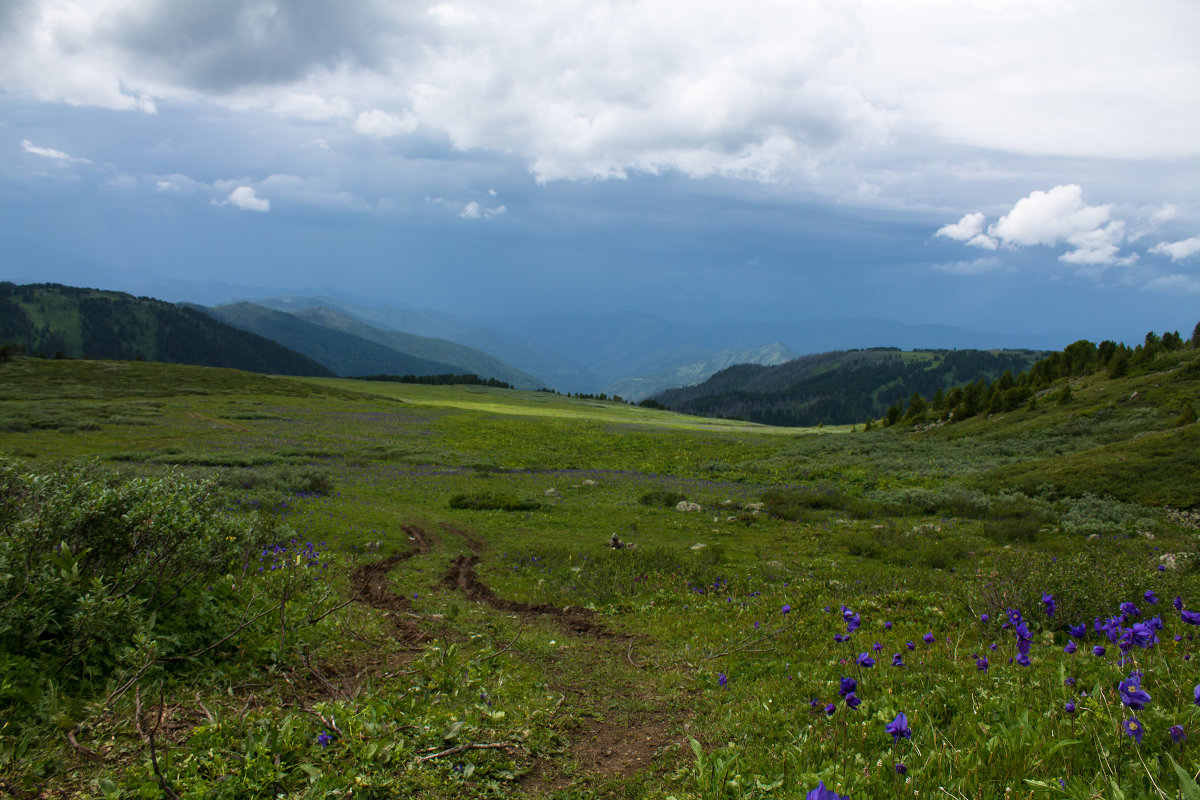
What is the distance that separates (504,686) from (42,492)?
596 cm

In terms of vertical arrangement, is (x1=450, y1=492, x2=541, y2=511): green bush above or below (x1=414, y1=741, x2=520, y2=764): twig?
below

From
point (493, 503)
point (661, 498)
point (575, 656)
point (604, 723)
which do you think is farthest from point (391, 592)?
point (661, 498)

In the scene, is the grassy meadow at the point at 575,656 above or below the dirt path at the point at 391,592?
above

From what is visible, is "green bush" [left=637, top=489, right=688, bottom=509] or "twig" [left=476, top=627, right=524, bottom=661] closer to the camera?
"twig" [left=476, top=627, right=524, bottom=661]

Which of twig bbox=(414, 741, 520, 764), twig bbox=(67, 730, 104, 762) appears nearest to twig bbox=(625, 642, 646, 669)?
twig bbox=(414, 741, 520, 764)

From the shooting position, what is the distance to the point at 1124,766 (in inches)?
125

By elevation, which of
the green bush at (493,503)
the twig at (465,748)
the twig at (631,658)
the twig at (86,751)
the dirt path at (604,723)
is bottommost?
the green bush at (493,503)

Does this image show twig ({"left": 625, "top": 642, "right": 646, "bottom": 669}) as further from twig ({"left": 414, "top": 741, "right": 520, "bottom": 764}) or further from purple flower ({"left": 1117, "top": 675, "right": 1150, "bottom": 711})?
purple flower ({"left": 1117, "top": 675, "right": 1150, "bottom": 711})

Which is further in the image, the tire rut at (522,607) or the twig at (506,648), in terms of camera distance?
the tire rut at (522,607)

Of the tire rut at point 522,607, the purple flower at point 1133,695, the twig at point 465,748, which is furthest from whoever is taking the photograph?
the tire rut at point 522,607

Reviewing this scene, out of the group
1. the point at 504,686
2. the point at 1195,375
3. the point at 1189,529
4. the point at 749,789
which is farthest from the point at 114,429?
the point at 1195,375

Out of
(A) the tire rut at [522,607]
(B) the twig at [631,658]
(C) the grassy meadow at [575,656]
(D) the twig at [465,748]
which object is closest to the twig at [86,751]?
(C) the grassy meadow at [575,656]

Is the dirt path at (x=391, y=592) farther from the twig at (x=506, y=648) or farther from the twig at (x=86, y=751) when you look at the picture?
the twig at (x=86, y=751)

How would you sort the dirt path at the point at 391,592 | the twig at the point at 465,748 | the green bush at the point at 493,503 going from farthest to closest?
the green bush at the point at 493,503 → the dirt path at the point at 391,592 → the twig at the point at 465,748
